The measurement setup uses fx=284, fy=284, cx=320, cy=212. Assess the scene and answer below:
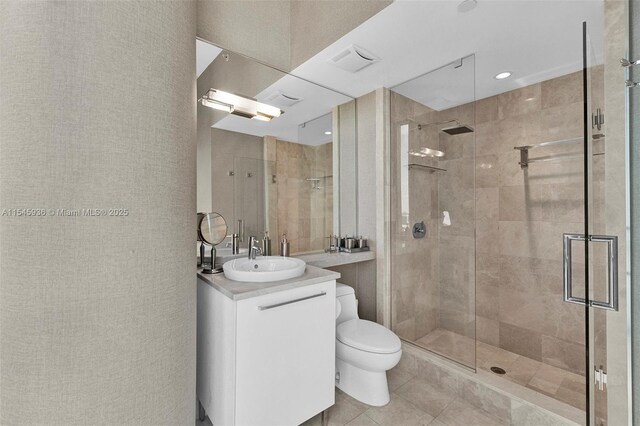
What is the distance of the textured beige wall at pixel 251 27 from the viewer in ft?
5.94

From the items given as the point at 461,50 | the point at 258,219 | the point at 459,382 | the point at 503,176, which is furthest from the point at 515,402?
the point at 461,50

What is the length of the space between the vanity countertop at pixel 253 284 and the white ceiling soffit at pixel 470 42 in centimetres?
145

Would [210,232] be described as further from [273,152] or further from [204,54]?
[204,54]

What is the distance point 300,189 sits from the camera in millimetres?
2326

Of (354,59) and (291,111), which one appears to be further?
(291,111)

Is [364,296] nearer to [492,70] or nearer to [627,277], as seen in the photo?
[627,277]

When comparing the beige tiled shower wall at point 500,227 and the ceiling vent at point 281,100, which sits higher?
the ceiling vent at point 281,100

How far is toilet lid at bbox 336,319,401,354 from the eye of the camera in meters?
1.72

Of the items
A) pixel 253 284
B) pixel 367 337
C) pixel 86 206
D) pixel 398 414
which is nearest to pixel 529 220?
pixel 367 337

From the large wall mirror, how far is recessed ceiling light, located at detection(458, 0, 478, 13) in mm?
1150

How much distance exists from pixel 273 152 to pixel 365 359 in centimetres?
155

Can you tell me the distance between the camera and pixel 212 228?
1.73m

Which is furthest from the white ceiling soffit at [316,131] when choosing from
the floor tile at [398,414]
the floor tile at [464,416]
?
the floor tile at [464,416]

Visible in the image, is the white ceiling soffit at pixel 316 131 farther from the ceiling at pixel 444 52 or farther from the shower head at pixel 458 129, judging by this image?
the shower head at pixel 458 129
